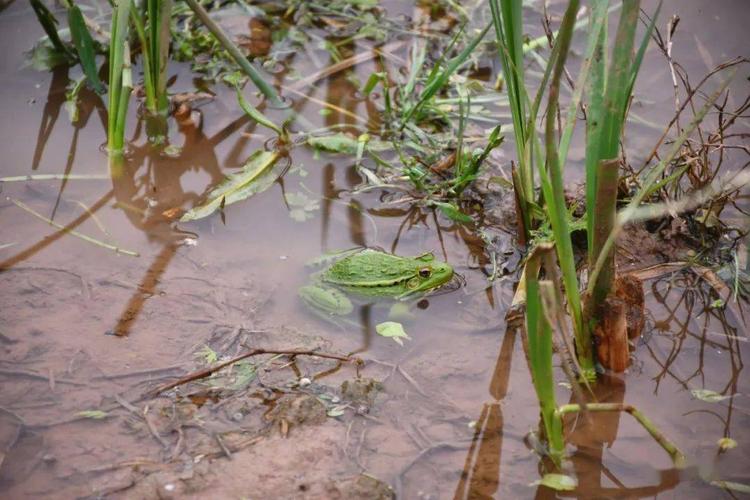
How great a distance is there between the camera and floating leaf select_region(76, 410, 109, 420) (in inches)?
122

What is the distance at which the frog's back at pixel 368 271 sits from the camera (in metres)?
3.83

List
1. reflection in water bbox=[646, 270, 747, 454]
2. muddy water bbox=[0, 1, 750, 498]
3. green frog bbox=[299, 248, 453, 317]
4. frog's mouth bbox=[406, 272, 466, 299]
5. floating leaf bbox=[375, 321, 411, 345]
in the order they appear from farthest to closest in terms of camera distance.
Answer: frog's mouth bbox=[406, 272, 466, 299] → green frog bbox=[299, 248, 453, 317] → floating leaf bbox=[375, 321, 411, 345] → reflection in water bbox=[646, 270, 747, 454] → muddy water bbox=[0, 1, 750, 498]

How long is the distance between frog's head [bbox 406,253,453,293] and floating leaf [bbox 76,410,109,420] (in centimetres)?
159

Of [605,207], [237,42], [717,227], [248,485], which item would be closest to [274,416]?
[248,485]

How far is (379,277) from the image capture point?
3.85 m

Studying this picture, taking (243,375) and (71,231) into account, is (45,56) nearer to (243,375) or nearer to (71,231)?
(71,231)

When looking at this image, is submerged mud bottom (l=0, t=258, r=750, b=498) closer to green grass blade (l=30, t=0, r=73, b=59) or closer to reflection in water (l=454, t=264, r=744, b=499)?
reflection in water (l=454, t=264, r=744, b=499)

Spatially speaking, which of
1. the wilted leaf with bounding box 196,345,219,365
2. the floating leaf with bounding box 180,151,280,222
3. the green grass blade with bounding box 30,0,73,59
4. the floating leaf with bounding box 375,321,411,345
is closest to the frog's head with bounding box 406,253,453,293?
the floating leaf with bounding box 375,321,411,345

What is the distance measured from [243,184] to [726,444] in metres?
2.88

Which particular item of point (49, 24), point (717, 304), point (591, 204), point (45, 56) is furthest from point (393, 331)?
point (45, 56)

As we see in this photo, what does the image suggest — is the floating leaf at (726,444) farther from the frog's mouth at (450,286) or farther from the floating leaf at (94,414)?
the floating leaf at (94,414)

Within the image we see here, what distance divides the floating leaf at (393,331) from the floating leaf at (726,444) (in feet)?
4.74

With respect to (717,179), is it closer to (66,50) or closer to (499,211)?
(499,211)

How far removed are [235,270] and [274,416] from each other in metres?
1.05
